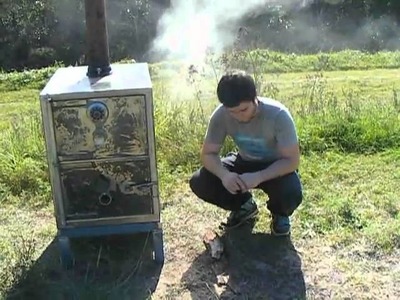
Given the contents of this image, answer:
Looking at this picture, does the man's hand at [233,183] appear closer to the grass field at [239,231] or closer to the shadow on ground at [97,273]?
the grass field at [239,231]

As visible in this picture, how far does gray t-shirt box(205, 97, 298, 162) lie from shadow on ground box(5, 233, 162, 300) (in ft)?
2.25

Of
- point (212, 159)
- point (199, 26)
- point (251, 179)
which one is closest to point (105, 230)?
point (212, 159)

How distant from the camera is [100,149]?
2990mm

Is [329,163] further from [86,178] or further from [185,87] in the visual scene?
[185,87]

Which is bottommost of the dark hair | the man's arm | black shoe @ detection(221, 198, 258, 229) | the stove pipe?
black shoe @ detection(221, 198, 258, 229)

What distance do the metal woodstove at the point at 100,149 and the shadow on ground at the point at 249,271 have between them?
0.25 metres

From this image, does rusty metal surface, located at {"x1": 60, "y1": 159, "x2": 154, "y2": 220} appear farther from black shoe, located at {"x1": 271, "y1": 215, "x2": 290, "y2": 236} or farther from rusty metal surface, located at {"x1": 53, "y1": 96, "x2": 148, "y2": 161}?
black shoe, located at {"x1": 271, "y1": 215, "x2": 290, "y2": 236}

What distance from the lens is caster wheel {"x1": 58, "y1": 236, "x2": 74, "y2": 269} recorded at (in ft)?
10.3

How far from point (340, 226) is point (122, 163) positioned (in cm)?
126

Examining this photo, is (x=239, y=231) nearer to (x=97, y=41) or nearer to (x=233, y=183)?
(x=233, y=183)

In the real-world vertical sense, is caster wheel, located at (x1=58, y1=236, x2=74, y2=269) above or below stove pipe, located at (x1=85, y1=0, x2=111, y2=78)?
below

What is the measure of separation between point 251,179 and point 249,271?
0.43m

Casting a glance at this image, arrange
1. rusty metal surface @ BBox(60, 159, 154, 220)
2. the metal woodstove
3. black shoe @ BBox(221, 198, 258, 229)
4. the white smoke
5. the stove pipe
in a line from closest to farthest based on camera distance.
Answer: the metal woodstove, rusty metal surface @ BBox(60, 159, 154, 220), the stove pipe, black shoe @ BBox(221, 198, 258, 229), the white smoke

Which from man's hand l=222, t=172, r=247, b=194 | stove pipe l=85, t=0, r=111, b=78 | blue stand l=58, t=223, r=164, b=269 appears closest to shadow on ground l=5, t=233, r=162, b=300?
blue stand l=58, t=223, r=164, b=269
